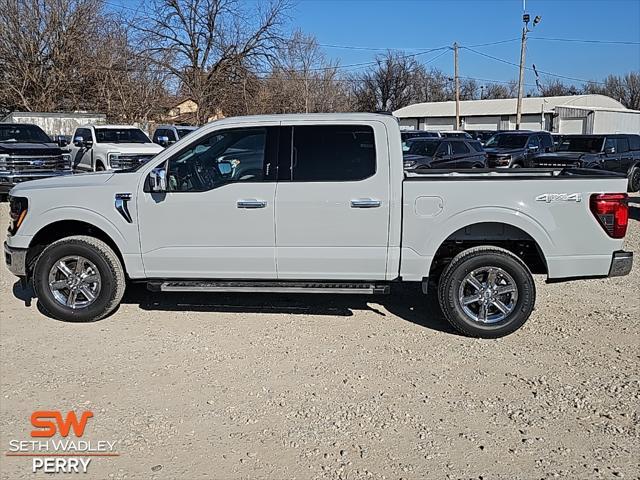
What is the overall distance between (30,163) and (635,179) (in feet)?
54.6

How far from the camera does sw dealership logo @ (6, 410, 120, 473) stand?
134 inches

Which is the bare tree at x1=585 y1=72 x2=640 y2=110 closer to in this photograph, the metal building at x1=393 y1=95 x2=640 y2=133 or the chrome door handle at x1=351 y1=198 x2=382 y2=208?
the metal building at x1=393 y1=95 x2=640 y2=133

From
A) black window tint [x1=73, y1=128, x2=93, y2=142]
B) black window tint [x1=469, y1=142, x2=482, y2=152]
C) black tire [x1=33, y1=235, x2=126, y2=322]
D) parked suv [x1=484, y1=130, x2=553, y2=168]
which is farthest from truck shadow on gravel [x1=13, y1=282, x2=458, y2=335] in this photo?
parked suv [x1=484, y1=130, x2=553, y2=168]

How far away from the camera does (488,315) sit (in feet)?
17.7

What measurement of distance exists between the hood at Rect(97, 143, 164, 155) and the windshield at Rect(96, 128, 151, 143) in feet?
1.63

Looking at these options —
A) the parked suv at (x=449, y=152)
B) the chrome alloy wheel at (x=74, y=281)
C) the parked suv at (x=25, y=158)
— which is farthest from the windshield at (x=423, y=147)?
the chrome alloy wheel at (x=74, y=281)

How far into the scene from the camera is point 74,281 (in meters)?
5.71

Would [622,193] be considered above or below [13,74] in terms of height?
below

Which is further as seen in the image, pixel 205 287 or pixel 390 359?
pixel 205 287

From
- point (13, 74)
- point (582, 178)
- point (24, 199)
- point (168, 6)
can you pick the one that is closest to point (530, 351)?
point (582, 178)

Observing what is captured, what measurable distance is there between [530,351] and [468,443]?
5.77 feet

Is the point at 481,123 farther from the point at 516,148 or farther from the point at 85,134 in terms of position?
the point at 85,134

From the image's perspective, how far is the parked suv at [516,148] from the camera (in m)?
19.9

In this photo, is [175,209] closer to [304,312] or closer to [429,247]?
[304,312]
